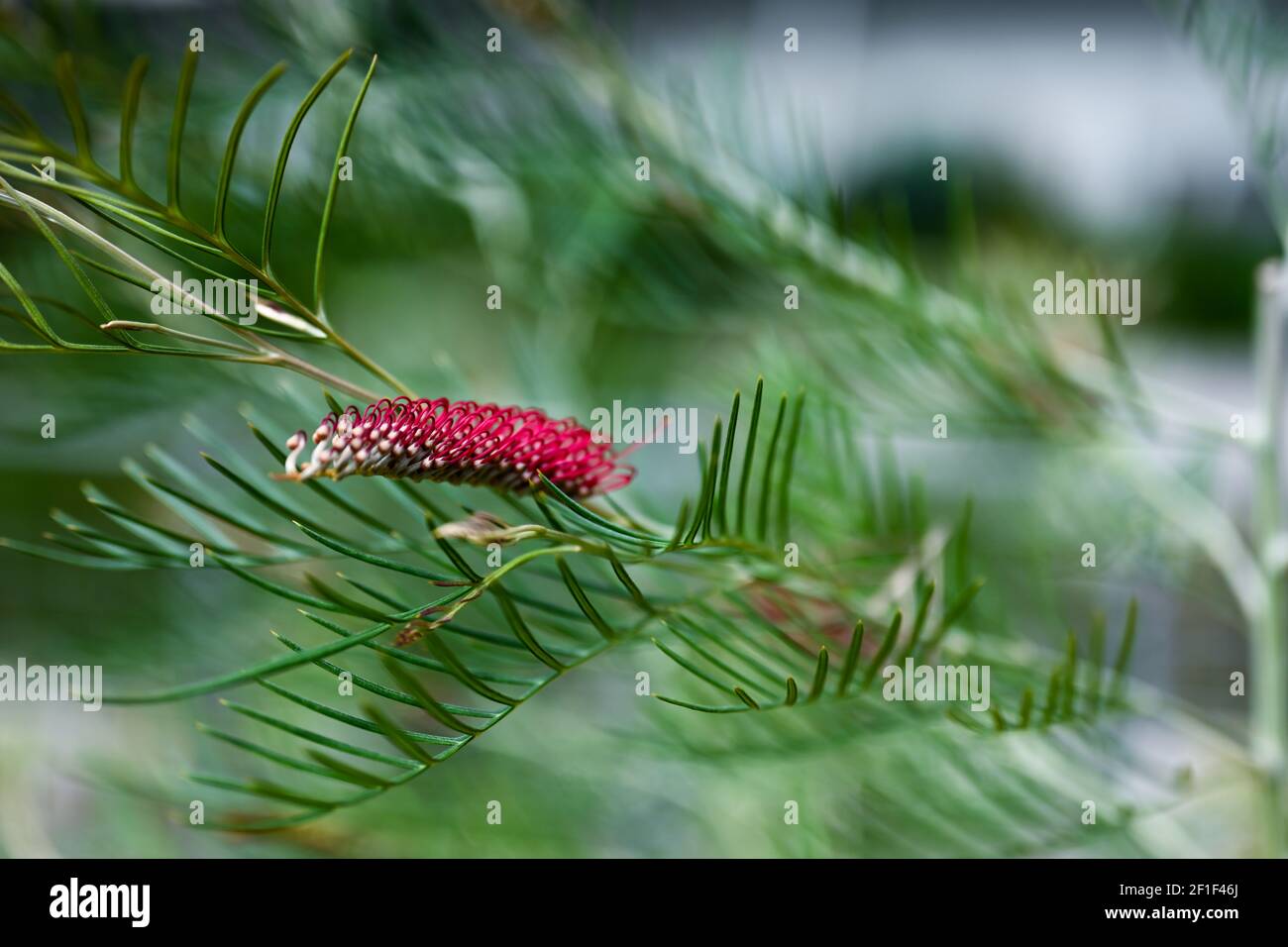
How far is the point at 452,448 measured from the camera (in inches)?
4.2

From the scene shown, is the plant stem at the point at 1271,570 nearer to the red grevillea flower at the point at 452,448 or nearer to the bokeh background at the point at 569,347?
the bokeh background at the point at 569,347

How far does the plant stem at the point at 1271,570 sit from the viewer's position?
21 cm

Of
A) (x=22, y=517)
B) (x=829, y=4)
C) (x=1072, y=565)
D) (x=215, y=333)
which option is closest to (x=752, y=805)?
(x=1072, y=565)

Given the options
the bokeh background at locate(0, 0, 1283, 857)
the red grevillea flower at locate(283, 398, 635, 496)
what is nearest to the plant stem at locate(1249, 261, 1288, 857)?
the bokeh background at locate(0, 0, 1283, 857)

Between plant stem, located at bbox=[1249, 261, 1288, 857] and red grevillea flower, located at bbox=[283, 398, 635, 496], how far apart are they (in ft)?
0.55

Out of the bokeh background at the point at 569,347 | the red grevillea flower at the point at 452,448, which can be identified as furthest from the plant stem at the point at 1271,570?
the red grevillea flower at the point at 452,448

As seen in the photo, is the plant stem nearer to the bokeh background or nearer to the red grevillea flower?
the bokeh background

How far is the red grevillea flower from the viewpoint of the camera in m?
0.10

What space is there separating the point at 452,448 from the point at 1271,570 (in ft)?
0.65

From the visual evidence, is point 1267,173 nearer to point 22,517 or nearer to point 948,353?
point 948,353

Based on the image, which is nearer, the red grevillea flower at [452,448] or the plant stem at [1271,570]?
the red grevillea flower at [452,448]

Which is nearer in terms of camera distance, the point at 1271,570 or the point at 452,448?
the point at 452,448

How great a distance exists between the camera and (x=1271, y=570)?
0.72 ft

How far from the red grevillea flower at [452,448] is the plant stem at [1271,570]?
0.55ft
